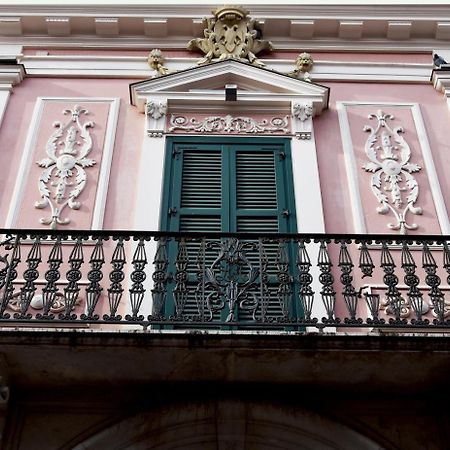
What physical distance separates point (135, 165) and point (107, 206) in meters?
0.72

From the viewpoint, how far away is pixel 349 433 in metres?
6.76

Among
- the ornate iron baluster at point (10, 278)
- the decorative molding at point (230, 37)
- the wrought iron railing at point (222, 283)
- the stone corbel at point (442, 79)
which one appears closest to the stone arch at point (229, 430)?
the wrought iron railing at point (222, 283)

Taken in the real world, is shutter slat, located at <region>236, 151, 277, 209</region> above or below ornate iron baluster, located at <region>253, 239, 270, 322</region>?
above

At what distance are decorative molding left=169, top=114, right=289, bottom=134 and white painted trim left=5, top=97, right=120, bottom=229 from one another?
2.60ft

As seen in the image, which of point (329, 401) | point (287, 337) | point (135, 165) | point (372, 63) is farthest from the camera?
point (372, 63)

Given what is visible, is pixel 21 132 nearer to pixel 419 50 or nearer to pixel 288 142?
pixel 288 142

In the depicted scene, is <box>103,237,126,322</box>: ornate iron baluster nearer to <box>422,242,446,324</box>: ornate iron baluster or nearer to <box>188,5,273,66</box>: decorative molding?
<box>422,242,446,324</box>: ornate iron baluster

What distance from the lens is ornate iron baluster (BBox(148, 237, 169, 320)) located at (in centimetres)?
678

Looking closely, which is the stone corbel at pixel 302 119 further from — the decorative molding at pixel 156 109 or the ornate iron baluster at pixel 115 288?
the ornate iron baluster at pixel 115 288

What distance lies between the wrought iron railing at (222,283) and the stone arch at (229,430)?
77cm

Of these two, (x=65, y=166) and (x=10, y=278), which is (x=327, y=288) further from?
(x=65, y=166)

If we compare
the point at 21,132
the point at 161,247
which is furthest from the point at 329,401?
the point at 21,132

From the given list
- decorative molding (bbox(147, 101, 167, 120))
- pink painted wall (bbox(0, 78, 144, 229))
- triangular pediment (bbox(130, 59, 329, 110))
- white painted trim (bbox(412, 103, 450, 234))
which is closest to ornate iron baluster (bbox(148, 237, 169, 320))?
pink painted wall (bbox(0, 78, 144, 229))

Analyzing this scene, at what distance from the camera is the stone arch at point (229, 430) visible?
6723 millimetres
